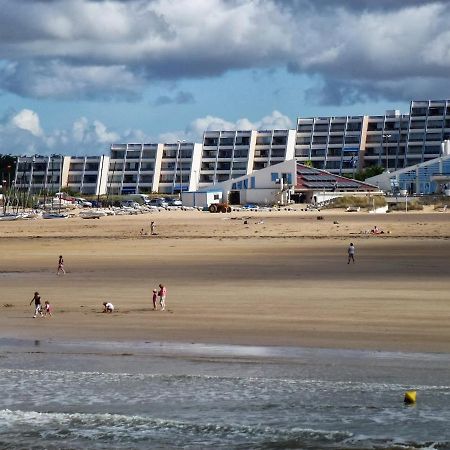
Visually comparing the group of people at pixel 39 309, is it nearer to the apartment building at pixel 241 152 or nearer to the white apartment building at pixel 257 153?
the white apartment building at pixel 257 153

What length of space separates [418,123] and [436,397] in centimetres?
15200

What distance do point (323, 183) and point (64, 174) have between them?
70.7 m

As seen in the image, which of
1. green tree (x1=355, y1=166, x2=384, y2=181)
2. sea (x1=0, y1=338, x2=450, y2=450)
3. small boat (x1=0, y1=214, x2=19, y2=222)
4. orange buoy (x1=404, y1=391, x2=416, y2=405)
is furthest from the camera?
green tree (x1=355, y1=166, x2=384, y2=181)

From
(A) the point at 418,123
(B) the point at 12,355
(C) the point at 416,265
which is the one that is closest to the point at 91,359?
(B) the point at 12,355

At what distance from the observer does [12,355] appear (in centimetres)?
2459

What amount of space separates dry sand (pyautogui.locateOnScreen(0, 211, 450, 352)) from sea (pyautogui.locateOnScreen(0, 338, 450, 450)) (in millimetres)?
1637

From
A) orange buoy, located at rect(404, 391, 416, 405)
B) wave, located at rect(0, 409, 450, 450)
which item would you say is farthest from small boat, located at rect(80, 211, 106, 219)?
orange buoy, located at rect(404, 391, 416, 405)

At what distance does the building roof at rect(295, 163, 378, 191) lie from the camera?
409ft

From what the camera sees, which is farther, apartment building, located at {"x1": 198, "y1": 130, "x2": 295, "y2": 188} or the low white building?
apartment building, located at {"x1": 198, "y1": 130, "x2": 295, "y2": 188}

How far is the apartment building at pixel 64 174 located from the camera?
179375mm

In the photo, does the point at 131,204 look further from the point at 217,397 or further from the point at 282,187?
the point at 217,397

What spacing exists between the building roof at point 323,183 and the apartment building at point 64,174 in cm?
5936

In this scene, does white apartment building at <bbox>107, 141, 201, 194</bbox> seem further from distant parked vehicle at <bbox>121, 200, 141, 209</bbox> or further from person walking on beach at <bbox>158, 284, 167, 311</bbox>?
person walking on beach at <bbox>158, 284, 167, 311</bbox>

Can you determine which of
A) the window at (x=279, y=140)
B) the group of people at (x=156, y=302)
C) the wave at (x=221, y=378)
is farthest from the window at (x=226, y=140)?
the wave at (x=221, y=378)
